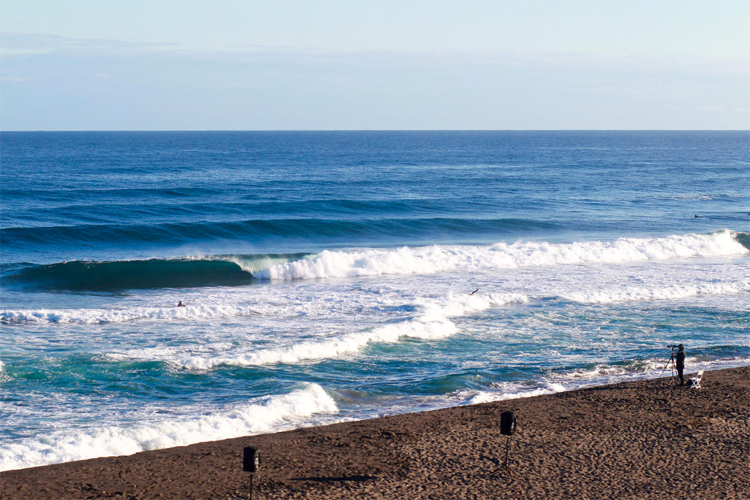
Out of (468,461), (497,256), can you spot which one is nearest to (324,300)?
(497,256)

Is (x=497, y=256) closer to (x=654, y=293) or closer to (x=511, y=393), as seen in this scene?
(x=654, y=293)

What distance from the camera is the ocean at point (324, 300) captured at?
1369cm

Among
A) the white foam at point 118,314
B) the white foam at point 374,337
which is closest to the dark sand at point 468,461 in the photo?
the white foam at point 374,337

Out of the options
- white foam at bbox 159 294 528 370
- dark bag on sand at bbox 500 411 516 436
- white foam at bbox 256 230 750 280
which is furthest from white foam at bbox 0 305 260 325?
dark bag on sand at bbox 500 411 516 436

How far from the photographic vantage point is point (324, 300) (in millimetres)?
22719

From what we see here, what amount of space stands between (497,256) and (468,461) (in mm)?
19519

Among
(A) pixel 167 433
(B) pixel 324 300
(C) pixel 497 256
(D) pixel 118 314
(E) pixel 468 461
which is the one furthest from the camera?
(C) pixel 497 256

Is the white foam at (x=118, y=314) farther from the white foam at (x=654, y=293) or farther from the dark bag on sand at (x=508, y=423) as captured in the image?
the dark bag on sand at (x=508, y=423)

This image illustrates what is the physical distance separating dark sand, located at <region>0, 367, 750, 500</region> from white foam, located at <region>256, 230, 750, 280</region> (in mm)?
15179

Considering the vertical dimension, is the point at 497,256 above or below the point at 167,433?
above

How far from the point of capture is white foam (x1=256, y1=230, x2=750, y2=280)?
28.0 metres

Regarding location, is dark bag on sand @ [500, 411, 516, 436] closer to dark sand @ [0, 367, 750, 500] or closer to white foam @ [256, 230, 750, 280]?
dark sand @ [0, 367, 750, 500]

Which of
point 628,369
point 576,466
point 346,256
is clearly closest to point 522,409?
point 576,466

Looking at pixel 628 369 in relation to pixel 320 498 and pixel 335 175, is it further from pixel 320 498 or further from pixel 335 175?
pixel 335 175
